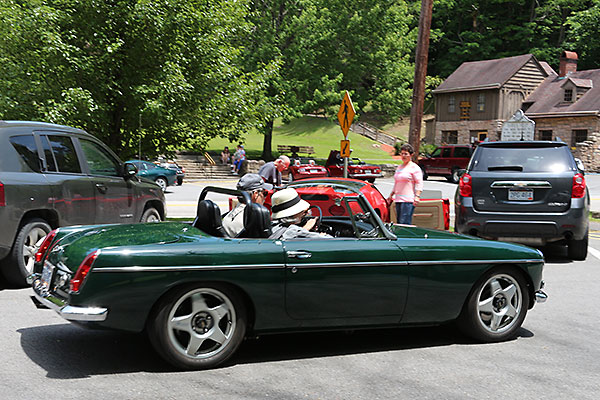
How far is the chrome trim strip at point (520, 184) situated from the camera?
975 centimetres

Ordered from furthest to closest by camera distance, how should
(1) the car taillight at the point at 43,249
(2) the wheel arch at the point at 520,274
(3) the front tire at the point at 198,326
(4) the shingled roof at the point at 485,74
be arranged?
(4) the shingled roof at the point at 485,74, (2) the wheel arch at the point at 520,274, (1) the car taillight at the point at 43,249, (3) the front tire at the point at 198,326

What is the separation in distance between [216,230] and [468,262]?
207 cm

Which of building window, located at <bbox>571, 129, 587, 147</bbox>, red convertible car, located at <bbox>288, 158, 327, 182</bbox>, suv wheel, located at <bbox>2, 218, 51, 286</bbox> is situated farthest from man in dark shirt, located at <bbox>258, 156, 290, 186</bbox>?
building window, located at <bbox>571, 129, 587, 147</bbox>

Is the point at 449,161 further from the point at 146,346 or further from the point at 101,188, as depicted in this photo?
the point at 146,346

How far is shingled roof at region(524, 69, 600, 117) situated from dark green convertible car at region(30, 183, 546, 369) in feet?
151

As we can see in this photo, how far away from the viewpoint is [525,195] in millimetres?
9828

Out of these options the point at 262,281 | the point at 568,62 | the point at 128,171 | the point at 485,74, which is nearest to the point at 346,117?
the point at 128,171

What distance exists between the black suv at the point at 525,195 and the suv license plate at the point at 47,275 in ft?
21.7

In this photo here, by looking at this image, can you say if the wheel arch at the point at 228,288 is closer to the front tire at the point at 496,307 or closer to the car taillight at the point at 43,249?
the car taillight at the point at 43,249

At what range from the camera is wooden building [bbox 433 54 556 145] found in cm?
5634

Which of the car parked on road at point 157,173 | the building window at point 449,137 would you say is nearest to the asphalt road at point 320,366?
the car parked on road at point 157,173

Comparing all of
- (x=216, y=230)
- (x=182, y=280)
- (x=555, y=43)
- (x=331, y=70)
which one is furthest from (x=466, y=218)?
(x=555, y=43)

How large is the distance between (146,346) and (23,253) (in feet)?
9.28

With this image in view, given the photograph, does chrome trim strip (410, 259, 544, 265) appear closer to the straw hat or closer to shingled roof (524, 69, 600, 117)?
the straw hat
